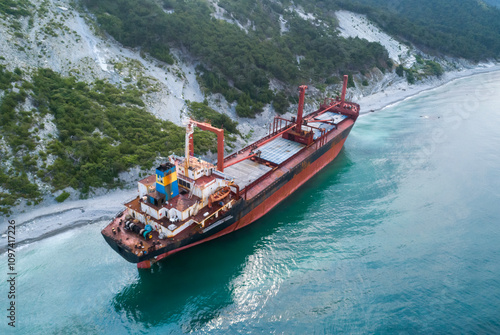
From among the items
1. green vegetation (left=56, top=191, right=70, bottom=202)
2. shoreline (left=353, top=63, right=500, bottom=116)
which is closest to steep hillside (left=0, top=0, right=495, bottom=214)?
green vegetation (left=56, top=191, right=70, bottom=202)

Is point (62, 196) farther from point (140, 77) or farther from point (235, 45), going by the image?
point (235, 45)

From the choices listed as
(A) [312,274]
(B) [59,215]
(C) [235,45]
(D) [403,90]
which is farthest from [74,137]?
(D) [403,90]

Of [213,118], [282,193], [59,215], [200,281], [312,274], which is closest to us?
[200,281]

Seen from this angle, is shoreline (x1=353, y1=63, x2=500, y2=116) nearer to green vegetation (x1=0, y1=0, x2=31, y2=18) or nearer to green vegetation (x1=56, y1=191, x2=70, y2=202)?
green vegetation (x1=56, y1=191, x2=70, y2=202)

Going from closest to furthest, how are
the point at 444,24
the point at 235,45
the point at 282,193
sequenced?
1. the point at 282,193
2. the point at 235,45
3. the point at 444,24

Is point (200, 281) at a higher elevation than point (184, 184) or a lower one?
lower

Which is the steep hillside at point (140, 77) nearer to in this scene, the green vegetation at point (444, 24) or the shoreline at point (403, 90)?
the shoreline at point (403, 90)

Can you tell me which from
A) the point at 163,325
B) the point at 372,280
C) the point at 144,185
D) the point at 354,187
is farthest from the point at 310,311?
the point at 354,187
